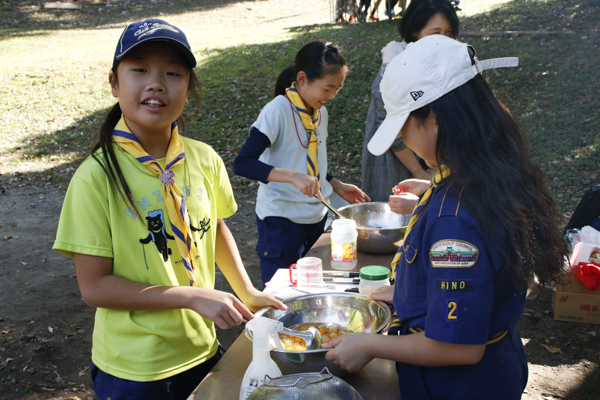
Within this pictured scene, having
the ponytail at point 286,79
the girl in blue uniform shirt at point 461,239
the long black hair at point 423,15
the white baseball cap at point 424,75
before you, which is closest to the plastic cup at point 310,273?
the girl in blue uniform shirt at point 461,239

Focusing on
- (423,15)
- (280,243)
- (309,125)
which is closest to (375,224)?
(280,243)

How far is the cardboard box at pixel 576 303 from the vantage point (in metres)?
3.67

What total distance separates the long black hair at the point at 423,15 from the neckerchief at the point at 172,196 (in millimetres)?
1943

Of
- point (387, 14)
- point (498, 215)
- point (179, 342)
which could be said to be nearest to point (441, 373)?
point (498, 215)

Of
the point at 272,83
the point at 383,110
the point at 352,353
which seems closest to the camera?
the point at 352,353

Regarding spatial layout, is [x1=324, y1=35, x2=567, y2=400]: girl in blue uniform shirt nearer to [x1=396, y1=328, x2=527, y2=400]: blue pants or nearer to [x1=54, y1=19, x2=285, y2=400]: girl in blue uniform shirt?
[x1=396, y1=328, x2=527, y2=400]: blue pants

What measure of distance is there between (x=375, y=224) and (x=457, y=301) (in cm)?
165

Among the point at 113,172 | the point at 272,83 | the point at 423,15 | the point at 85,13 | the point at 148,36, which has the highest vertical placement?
the point at 85,13

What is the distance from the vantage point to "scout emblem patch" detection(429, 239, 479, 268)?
43.7 inches

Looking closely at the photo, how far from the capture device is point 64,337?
152 inches

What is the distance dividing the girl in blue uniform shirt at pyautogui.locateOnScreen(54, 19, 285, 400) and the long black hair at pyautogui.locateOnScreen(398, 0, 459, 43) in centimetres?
173

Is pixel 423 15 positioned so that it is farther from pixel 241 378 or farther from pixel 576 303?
pixel 576 303

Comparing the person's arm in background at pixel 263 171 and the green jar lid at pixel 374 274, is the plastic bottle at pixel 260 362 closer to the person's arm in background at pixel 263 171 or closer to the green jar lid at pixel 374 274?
the green jar lid at pixel 374 274

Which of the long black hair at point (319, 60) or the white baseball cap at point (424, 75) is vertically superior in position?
the long black hair at point (319, 60)
